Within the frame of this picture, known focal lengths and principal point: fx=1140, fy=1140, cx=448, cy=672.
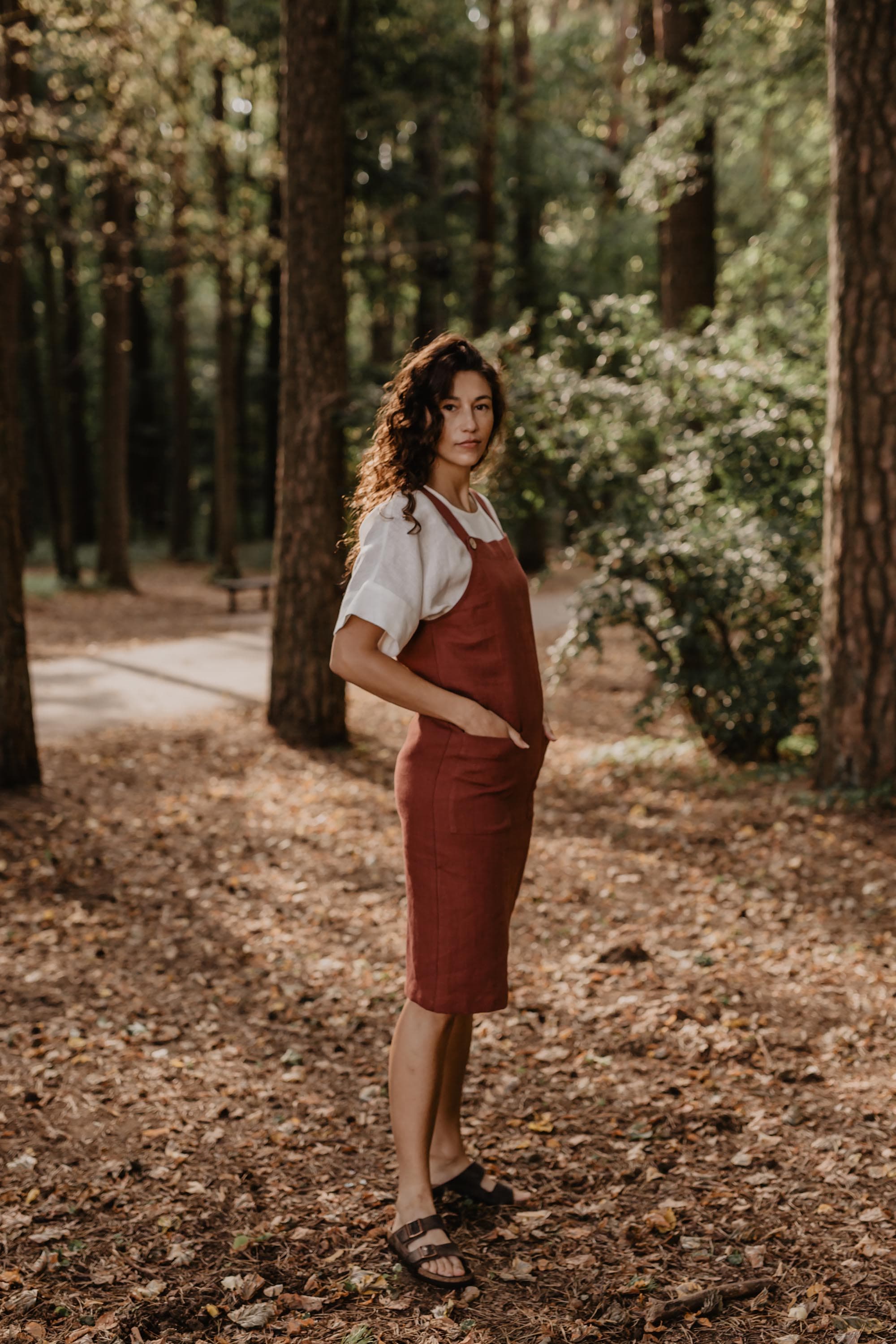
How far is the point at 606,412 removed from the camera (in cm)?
806

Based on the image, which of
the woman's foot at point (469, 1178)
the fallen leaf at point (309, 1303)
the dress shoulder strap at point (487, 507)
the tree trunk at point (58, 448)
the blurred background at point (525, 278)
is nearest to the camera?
the fallen leaf at point (309, 1303)

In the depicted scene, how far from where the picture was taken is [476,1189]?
3.31 meters

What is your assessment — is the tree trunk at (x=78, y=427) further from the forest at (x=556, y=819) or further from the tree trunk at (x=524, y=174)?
the forest at (x=556, y=819)

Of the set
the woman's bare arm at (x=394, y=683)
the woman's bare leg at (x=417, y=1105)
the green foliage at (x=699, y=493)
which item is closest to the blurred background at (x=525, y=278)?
the green foliage at (x=699, y=493)

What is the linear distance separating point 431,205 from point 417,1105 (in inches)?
709

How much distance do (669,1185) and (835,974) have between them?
66.8 inches

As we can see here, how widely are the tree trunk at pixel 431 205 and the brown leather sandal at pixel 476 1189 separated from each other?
15.7 metres

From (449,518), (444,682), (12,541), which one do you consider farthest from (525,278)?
(444,682)

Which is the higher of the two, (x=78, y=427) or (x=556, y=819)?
(x=78, y=427)

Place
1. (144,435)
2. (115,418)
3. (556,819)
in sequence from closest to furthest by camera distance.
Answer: (556,819) → (115,418) → (144,435)

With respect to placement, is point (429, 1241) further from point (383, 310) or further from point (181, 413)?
point (181, 413)

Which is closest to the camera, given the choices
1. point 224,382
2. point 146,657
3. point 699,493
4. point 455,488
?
point 455,488

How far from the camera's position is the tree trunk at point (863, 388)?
6.16 meters

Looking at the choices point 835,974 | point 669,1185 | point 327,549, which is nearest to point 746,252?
point 327,549
